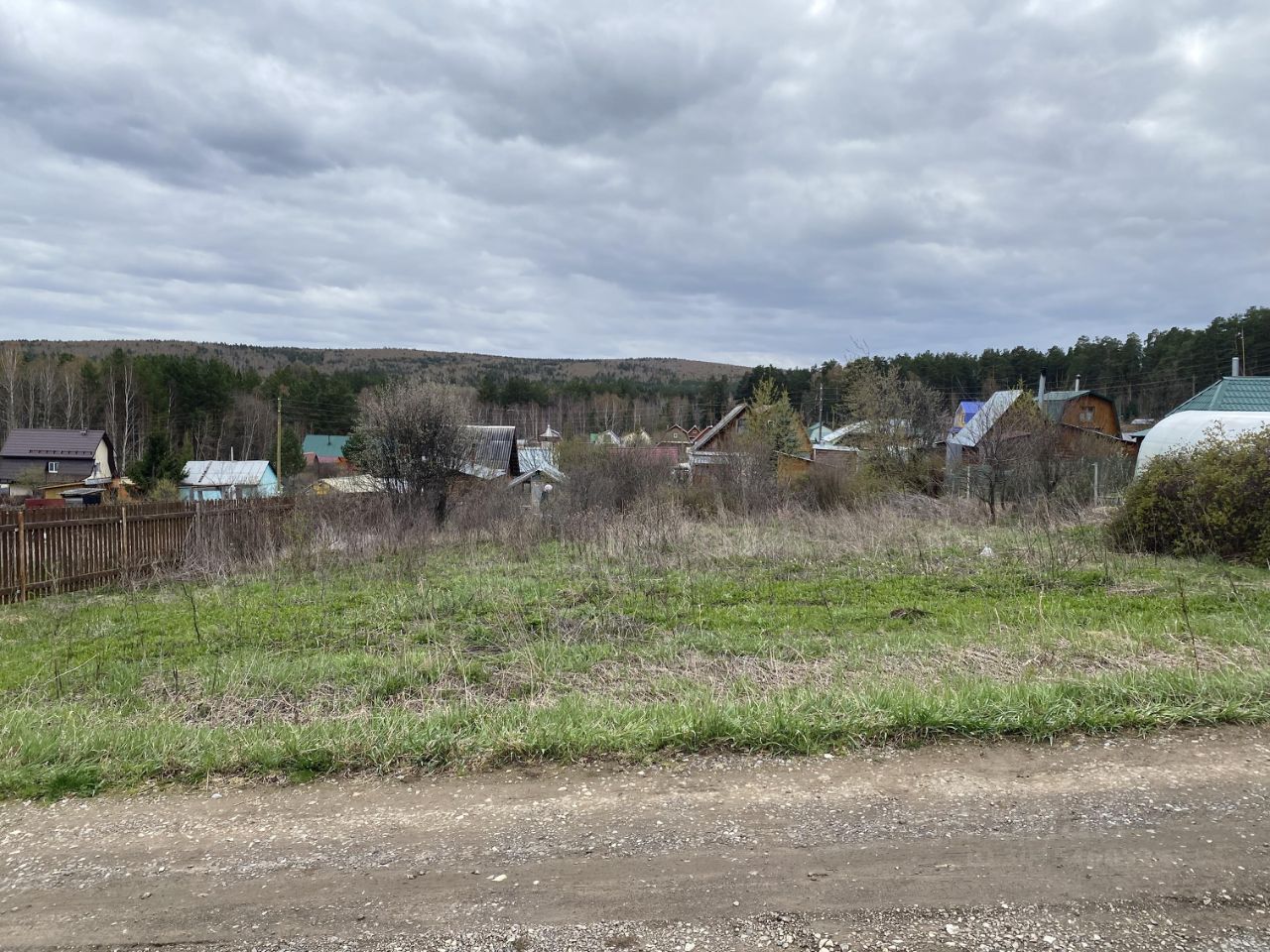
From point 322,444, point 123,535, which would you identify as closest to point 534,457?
point 123,535

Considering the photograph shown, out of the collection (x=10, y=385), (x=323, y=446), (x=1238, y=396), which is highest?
(x=10, y=385)

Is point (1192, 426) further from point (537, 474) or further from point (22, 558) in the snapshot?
point (537, 474)

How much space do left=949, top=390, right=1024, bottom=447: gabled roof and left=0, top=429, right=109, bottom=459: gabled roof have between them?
58730 mm

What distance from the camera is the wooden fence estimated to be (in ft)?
39.2

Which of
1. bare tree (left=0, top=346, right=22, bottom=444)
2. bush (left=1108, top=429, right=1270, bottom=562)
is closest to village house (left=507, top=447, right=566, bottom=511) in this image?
bush (left=1108, top=429, right=1270, bottom=562)

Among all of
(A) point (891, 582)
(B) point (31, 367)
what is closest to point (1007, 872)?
(A) point (891, 582)

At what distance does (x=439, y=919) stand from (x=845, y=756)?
222 centimetres

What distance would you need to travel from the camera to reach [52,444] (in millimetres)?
55406

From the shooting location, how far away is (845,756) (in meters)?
4.02


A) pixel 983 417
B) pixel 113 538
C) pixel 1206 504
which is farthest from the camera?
pixel 983 417

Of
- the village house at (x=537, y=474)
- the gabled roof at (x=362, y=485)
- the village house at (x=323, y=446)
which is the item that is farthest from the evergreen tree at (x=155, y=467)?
the village house at (x=323, y=446)

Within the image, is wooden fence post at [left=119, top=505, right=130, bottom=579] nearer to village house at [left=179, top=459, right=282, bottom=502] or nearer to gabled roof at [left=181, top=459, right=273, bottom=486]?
village house at [left=179, top=459, right=282, bottom=502]

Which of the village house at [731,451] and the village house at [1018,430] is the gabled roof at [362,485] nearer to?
the village house at [731,451]

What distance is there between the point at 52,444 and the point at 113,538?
53379 millimetres
